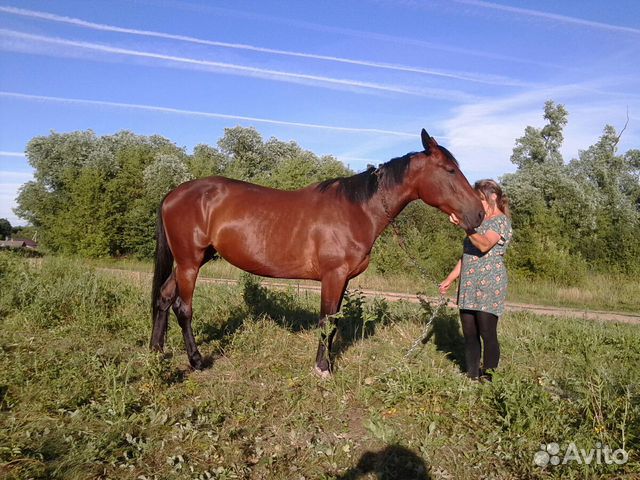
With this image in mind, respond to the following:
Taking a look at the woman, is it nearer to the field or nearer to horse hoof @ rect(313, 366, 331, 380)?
the field

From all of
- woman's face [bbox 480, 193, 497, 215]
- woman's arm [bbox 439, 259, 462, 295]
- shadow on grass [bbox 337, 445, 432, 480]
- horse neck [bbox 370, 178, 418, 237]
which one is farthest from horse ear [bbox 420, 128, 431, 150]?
shadow on grass [bbox 337, 445, 432, 480]

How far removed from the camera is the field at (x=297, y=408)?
2.98 m

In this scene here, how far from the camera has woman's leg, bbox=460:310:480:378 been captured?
14.9 feet

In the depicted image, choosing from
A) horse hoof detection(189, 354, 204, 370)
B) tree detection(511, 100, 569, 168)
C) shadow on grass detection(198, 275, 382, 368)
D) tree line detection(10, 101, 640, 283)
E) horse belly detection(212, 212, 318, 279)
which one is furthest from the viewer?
tree detection(511, 100, 569, 168)

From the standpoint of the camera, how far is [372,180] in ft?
15.9

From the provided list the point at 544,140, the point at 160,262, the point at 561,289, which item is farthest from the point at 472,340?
the point at 544,140

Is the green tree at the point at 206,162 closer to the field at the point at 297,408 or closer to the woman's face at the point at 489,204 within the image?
the field at the point at 297,408

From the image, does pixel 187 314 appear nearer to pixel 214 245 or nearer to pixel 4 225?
pixel 214 245

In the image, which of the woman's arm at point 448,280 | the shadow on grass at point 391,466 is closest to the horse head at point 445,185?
the woman's arm at point 448,280

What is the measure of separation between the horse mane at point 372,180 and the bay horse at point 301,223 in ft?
0.04

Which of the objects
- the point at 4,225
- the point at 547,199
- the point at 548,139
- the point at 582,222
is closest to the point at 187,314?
the point at 582,222

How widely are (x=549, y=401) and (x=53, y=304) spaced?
6.68 m

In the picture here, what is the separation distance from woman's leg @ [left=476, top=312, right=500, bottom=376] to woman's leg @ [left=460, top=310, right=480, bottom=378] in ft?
0.48

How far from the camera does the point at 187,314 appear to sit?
17.6ft
